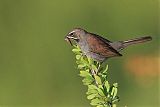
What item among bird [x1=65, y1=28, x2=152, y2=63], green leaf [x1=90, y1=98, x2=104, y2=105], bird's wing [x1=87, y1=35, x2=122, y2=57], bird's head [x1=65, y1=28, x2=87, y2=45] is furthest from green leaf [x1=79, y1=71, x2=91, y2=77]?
bird's wing [x1=87, y1=35, x2=122, y2=57]

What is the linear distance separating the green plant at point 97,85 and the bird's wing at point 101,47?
849 millimetres

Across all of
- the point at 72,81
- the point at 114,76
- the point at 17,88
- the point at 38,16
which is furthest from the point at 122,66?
the point at 38,16

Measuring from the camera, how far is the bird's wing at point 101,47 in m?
3.77

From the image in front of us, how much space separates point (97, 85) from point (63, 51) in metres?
5.44

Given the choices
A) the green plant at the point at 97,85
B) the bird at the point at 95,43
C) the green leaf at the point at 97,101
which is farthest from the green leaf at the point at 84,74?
the bird at the point at 95,43

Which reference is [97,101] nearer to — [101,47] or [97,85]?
[97,85]

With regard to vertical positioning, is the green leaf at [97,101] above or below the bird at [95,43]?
below

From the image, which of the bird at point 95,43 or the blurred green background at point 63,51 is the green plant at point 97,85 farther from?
the blurred green background at point 63,51

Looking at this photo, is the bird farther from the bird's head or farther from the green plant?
the green plant

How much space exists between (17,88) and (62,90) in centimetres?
67

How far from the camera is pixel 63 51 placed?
7.92m

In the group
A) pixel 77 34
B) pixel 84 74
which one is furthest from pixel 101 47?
pixel 84 74

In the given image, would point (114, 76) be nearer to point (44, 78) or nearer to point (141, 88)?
point (141, 88)

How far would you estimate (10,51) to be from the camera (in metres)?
8.33
